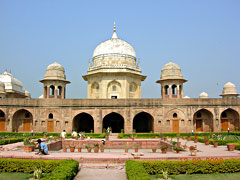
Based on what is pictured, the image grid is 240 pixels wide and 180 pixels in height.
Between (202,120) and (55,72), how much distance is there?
1824 centimetres

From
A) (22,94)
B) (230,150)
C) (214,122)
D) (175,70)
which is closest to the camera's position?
(230,150)

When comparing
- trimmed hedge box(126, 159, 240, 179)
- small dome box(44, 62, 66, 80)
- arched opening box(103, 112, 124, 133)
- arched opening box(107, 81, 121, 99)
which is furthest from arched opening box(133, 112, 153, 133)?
trimmed hedge box(126, 159, 240, 179)

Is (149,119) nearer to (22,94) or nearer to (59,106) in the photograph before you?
(59,106)

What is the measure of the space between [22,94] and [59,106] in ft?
48.8

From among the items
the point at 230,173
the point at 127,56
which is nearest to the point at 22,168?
the point at 230,173

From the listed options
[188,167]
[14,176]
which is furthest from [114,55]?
[14,176]

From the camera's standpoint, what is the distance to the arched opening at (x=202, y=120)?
28.1m

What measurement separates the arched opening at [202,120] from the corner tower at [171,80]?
364 centimetres

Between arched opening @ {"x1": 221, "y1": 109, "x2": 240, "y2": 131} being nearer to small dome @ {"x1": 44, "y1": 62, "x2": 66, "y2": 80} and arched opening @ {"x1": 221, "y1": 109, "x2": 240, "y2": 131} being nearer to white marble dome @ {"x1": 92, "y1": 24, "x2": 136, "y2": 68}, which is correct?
white marble dome @ {"x1": 92, "y1": 24, "x2": 136, "y2": 68}

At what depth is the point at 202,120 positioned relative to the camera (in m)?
28.3

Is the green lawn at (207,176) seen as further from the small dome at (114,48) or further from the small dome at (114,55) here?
the small dome at (114,48)

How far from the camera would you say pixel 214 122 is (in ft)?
89.1

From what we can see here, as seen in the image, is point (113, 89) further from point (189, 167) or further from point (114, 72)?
point (189, 167)

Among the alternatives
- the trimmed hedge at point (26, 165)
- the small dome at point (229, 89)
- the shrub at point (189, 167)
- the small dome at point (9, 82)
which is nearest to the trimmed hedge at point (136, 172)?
the shrub at point (189, 167)
